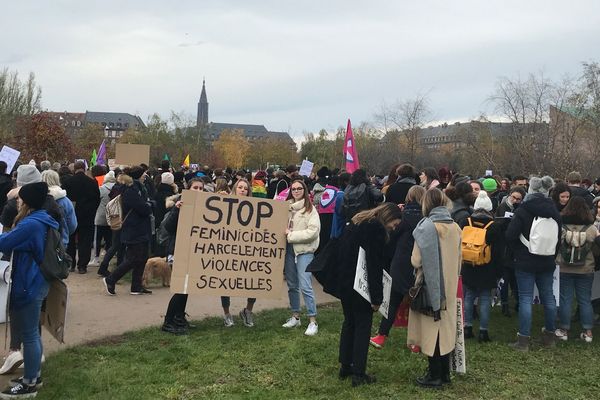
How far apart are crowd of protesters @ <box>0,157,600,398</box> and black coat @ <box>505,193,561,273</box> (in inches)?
0.5

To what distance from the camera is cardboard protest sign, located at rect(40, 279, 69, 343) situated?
16.8 feet

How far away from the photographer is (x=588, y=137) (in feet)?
83.4

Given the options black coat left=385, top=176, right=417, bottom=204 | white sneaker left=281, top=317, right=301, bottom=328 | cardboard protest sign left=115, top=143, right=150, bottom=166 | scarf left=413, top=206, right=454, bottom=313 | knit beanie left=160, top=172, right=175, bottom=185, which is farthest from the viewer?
cardboard protest sign left=115, top=143, right=150, bottom=166

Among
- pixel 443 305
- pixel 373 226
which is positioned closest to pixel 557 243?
pixel 443 305

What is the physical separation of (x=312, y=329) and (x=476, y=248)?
2.25 m

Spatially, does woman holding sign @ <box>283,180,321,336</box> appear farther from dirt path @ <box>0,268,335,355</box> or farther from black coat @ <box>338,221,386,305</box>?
black coat @ <box>338,221,386,305</box>

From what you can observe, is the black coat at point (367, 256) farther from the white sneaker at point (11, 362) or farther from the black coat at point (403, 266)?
the white sneaker at point (11, 362)

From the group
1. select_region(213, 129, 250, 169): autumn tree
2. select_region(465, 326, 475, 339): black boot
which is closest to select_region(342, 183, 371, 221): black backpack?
select_region(465, 326, 475, 339): black boot

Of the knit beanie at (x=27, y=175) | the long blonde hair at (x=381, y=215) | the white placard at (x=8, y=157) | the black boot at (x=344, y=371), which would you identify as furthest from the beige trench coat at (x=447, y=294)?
the white placard at (x=8, y=157)

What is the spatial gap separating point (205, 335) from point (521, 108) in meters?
24.3

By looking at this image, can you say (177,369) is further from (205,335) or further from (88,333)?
(88,333)

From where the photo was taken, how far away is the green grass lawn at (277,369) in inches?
197

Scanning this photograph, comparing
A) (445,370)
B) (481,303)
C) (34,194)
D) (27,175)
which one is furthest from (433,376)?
(27,175)

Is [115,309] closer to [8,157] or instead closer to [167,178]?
[167,178]
